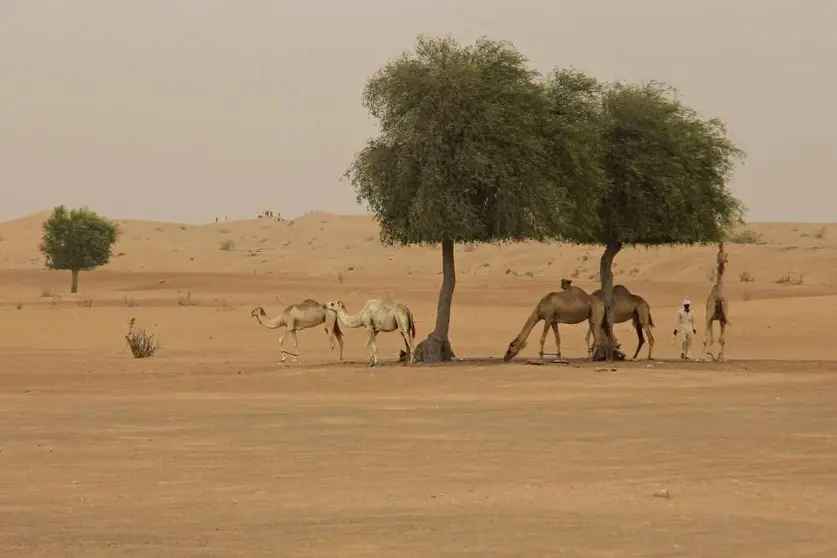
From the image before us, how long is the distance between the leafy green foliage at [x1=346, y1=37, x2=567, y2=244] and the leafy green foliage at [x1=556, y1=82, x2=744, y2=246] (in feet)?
6.85

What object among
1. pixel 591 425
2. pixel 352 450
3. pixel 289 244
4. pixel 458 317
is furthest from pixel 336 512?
pixel 289 244

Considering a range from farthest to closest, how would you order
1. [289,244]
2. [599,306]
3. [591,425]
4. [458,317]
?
[289,244] < [458,317] < [599,306] < [591,425]

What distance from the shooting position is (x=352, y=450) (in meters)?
15.6

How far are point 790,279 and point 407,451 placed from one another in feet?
191

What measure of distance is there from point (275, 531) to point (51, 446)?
622 cm

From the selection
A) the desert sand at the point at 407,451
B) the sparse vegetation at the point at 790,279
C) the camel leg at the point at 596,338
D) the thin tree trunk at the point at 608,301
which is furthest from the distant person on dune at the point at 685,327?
the sparse vegetation at the point at 790,279

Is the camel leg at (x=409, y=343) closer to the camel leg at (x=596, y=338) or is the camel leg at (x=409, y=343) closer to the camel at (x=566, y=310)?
the camel at (x=566, y=310)

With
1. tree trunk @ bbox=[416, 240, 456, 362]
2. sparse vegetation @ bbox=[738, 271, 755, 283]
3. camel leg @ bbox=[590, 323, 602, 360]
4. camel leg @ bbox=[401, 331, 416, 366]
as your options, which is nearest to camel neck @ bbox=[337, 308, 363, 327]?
camel leg @ bbox=[401, 331, 416, 366]

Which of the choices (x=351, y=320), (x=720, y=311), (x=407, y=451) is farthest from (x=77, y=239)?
(x=407, y=451)

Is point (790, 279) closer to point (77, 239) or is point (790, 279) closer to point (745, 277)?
point (745, 277)

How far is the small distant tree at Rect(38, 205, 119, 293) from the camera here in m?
68.5

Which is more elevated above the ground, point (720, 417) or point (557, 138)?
point (557, 138)

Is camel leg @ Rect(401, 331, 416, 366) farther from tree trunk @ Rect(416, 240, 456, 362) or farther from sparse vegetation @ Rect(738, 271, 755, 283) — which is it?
sparse vegetation @ Rect(738, 271, 755, 283)

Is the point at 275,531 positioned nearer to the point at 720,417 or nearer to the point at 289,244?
the point at 720,417
